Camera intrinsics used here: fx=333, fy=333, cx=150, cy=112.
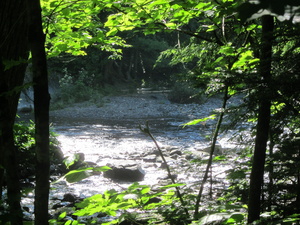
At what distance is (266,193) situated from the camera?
235 cm

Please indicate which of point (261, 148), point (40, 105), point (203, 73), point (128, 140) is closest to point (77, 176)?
point (40, 105)

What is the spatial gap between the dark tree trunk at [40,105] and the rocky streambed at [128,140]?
1528 millimetres

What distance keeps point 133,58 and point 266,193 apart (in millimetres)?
26026

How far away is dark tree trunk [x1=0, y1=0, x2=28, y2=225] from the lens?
4.75 feet

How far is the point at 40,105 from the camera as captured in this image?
4.28 feet

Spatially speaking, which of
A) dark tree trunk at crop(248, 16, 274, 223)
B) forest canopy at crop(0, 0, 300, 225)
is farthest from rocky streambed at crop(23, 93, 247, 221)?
dark tree trunk at crop(248, 16, 274, 223)

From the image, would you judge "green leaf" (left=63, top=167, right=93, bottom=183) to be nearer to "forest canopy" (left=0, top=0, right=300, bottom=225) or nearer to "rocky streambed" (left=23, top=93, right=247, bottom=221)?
"forest canopy" (left=0, top=0, right=300, bottom=225)

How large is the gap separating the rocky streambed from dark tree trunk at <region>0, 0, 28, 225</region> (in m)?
1.40

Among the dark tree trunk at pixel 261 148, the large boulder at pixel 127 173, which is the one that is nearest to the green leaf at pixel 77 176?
the dark tree trunk at pixel 261 148

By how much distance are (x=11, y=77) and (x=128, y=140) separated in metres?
9.59

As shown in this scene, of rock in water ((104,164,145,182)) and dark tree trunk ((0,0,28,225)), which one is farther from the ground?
dark tree trunk ((0,0,28,225))

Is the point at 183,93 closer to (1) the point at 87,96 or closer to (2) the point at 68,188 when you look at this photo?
(1) the point at 87,96

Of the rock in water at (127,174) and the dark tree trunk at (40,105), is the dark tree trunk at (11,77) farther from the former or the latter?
the rock in water at (127,174)

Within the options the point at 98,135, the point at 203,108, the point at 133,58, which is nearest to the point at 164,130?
the point at 98,135
